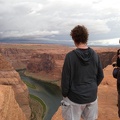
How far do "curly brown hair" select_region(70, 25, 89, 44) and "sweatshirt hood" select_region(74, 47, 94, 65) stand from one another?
0.18m

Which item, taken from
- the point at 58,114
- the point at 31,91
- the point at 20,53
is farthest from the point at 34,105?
the point at 20,53

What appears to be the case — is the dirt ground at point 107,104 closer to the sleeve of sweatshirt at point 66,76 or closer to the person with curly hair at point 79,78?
the person with curly hair at point 79,78

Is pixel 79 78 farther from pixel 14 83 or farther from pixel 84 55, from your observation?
pixel 14 83

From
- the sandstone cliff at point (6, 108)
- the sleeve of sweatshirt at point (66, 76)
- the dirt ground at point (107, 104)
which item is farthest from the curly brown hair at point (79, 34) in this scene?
the sandstone cliff at point (6, 108)

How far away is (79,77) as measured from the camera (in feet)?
13.4

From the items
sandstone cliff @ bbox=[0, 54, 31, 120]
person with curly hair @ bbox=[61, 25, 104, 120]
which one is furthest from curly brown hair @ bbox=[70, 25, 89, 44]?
sandstone cliff @ bbox=[0, 54, 31, 120]

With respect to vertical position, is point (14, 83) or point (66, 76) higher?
point (66, 76)

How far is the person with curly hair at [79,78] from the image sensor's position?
13.2 ft

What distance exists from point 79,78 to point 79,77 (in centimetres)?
2

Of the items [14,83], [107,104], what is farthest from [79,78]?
[14,83]

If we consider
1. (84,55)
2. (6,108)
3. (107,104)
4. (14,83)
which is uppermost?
(84,55)

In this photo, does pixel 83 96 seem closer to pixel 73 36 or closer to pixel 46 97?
pixel 73 36

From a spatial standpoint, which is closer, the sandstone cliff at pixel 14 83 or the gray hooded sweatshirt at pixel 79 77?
the gray hooded sweatshirt at pixel 79 77

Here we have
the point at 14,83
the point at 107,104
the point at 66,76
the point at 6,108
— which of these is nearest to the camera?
the point at 66,76
